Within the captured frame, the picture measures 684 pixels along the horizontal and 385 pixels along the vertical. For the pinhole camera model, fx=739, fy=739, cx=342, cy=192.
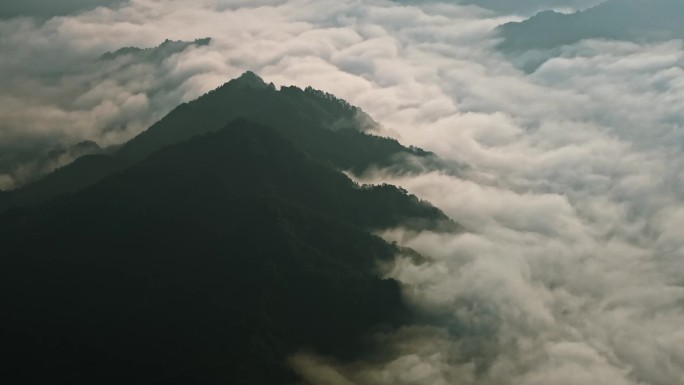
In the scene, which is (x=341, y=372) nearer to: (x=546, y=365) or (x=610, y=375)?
(x=546, y=365)

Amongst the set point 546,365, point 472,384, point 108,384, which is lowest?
point 108,384

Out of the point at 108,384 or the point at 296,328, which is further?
the point at 296,328

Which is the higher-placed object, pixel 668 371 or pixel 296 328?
pixel 668 371

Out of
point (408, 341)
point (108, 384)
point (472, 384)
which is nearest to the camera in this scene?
point (108, 384)

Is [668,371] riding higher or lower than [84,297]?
higher

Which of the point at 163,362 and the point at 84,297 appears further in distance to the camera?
the point at 84,297

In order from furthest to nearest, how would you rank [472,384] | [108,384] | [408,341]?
[408,341], [472,384], [108,384]

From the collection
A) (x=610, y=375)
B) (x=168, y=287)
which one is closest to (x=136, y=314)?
(x=168, y=287)

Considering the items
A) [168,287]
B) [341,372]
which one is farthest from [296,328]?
[168,287]

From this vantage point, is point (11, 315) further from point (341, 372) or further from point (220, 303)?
point (341, 372)
